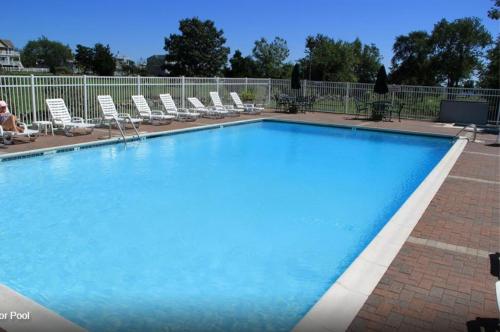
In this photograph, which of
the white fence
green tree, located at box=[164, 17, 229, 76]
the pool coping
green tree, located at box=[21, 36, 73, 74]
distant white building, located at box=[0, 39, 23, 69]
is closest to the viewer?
the pool coping

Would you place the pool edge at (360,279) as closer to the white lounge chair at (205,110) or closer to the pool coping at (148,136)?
the pool coping at (148,136)

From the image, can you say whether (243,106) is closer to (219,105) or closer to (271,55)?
(219,105)

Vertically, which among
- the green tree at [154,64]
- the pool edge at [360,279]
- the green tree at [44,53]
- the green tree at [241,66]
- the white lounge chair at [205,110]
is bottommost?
the pool edge at [360,279]

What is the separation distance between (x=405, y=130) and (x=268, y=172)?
8.61 metres

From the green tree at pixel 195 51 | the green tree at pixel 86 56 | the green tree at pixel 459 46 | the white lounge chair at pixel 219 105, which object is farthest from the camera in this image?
the green tree at pixel 86 56

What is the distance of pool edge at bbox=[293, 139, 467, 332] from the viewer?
122 inches

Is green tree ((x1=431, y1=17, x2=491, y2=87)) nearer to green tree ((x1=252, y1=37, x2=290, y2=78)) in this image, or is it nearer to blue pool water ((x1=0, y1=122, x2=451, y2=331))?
green tree ((x1=252, y1=37, x2=290, y2=78))

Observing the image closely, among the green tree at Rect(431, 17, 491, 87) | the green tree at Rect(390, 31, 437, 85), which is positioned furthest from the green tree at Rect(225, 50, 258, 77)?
the green tree at Rect(431, 17, 491, 87)

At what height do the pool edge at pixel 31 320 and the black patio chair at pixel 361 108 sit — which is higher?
the black patio chair at pixel 361 108

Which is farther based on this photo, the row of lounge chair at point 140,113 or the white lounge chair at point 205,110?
the white lounge chair at point 205,110

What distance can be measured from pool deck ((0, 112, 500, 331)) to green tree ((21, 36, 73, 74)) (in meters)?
139

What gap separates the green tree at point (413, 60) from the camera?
54.8 m

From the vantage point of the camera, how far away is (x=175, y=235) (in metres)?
5.72

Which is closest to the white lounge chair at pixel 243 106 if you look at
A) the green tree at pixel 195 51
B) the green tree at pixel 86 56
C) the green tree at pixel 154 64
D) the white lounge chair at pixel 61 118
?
the white lounge chair at pixel 61 118
